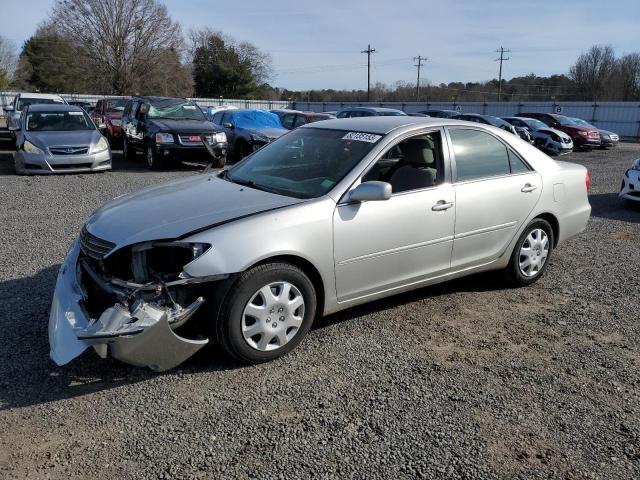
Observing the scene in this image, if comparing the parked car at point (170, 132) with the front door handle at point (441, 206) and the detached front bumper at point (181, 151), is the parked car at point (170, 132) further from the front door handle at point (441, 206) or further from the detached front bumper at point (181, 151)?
the front door handle at point (441, 206)

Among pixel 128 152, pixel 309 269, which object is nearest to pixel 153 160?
pixel 128 152

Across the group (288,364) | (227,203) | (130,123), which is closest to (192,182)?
(227,203)

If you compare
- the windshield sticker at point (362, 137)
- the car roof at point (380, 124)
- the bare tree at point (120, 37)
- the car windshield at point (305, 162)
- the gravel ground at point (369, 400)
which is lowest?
the gravel ground at point (369, 400)

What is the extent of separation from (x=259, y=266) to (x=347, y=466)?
1349 millimetres

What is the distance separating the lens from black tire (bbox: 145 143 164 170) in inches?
509

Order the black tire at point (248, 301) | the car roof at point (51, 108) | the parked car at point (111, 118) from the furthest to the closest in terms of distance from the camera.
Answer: the parked car at point (111, 118)
the car roof at point (51, 108)
the black tire at point (248, 301)

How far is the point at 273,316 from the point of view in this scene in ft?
11.7

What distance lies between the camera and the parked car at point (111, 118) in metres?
17.4

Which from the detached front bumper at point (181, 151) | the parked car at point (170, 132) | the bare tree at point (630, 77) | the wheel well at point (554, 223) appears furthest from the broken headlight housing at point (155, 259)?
the bare tree at point (630, 77)

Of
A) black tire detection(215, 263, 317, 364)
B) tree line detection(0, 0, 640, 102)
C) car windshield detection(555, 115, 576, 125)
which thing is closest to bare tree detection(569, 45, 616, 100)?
tree line detection(0, 0, 640, 102)

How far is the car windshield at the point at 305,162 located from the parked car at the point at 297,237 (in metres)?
0.02

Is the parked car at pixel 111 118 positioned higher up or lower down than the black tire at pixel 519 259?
higher up

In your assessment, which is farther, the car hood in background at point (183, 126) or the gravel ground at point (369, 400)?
the car hood in background at point (183, 126)

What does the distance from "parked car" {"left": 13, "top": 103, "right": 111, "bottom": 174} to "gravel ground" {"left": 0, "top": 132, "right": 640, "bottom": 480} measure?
23.6 feet
